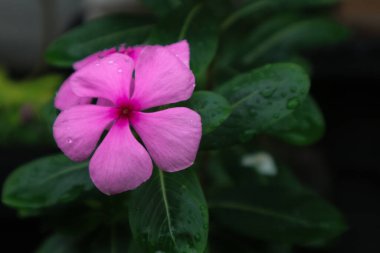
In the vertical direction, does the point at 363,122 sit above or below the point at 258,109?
below

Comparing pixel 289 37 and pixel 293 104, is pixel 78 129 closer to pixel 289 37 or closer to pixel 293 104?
pixel 293 104

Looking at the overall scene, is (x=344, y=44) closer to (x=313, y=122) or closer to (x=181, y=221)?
(x=313, y=122)

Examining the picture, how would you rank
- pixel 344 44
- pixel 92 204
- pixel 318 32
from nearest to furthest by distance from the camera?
pixel 92 204 < pixel 318 32 < pixel 344 44

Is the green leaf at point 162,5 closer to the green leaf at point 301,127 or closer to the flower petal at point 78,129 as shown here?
the green leaf at point 301,127

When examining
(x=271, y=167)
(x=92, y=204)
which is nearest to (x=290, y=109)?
(x=92, y=204)

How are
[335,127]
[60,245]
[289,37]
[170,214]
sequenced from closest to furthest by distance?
[170,214] → [60,245] → [289,37] → [335,127]

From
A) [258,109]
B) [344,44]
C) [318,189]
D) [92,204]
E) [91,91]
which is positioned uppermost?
[91,91]

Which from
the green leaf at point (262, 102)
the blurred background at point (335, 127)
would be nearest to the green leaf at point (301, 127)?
the green leaf at point (262, 102)

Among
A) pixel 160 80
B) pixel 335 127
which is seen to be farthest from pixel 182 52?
pixel 335 127
